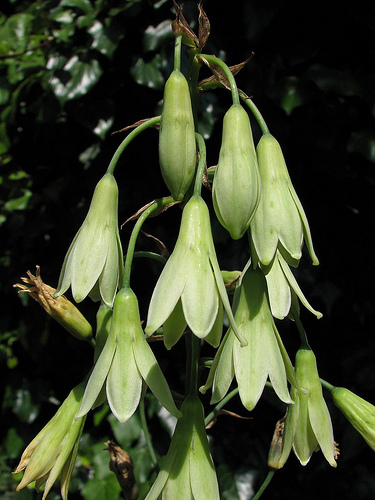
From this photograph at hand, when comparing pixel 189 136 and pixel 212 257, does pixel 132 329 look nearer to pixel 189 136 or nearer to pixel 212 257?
pixel 212 257

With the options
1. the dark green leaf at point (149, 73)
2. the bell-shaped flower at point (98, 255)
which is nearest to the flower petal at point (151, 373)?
the bell-shaped flower at point (98, 255)

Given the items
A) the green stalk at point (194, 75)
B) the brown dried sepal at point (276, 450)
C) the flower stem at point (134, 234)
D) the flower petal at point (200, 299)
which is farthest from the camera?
the brown dried sepal at point (276, 450)

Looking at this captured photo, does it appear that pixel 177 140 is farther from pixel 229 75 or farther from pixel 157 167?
pixel 157 167

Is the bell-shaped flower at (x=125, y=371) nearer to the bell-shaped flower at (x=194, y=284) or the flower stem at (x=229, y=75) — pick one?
the bell-shaped flower at (x=194, y=284)

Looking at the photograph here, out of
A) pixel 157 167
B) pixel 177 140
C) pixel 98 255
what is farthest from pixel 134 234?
pixel 157 167

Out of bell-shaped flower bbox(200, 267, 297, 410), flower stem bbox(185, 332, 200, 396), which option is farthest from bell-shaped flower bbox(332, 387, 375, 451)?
flower stem bbox(185, 332, 200, 396)

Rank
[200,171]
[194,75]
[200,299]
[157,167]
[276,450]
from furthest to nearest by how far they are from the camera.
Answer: [157,167]
[276,450]
[194,75]
[200,171]
[200,299]
